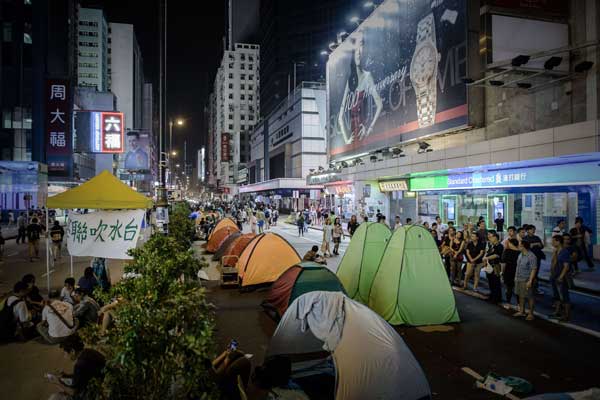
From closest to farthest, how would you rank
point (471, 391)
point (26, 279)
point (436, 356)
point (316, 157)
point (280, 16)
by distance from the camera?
1. point (471, 391)
2. point (436, 356)
3. point (26, 279)
4. point (316, 157)
5. point (280, 16)

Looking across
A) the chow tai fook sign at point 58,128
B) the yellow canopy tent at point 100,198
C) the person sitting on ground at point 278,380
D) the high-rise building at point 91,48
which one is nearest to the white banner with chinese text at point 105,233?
the yellow canopy tent at point 100,198

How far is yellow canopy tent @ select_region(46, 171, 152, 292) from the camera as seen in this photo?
9398 millimetres

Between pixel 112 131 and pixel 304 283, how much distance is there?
107 ft

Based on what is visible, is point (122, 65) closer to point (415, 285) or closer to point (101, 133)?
point (101, 133)

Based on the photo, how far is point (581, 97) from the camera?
47.1ft

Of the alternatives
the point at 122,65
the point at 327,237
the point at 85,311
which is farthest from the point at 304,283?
the point at 122,65

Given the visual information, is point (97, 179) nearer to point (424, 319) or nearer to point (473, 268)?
point (424, 319)

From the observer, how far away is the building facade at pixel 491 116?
1437cm

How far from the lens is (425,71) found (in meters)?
22.7

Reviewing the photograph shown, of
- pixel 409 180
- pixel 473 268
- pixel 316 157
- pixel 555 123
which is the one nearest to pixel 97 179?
pixel 473 268

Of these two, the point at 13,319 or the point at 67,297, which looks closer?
the point at 13,319

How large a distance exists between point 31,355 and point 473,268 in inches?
424

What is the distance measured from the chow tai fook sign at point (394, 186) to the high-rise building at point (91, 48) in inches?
3221

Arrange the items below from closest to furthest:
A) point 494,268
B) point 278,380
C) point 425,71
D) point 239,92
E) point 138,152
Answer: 1. point 278,380
2. point 494,268
3. point 425,71
4. point 138,152
5. point 239,92
